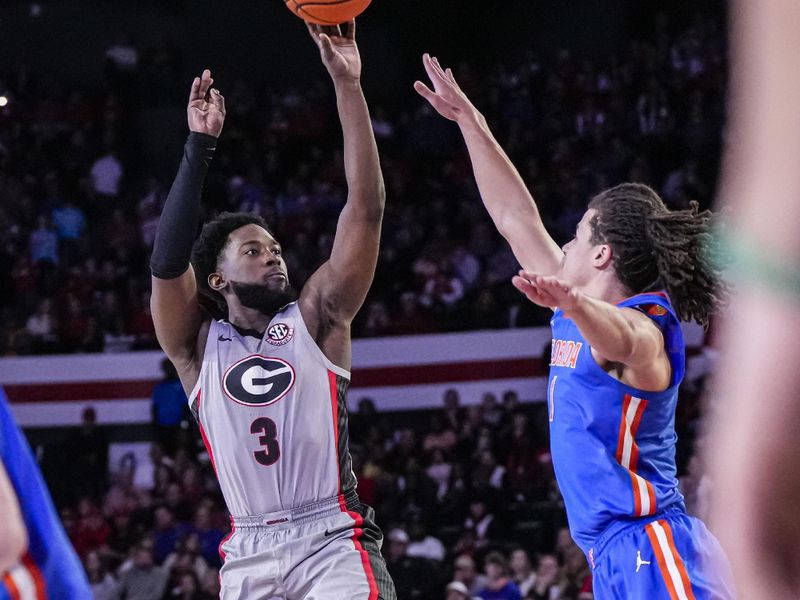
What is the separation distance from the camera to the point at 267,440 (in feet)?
13.7

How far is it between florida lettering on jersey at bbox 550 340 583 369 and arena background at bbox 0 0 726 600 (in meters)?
5.17

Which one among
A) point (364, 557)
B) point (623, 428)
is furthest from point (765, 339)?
point (364, 557)

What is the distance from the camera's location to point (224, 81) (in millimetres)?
17375

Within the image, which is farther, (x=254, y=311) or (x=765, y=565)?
(x=254, y=311)

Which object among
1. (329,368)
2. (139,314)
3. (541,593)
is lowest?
(541,593)

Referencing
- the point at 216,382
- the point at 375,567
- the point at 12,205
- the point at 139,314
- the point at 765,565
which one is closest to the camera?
the point at 765,565

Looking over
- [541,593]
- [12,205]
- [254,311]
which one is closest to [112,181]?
[12,205]

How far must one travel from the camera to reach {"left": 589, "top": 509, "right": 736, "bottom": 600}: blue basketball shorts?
3467mm

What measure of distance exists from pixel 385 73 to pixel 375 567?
13697 millimetres

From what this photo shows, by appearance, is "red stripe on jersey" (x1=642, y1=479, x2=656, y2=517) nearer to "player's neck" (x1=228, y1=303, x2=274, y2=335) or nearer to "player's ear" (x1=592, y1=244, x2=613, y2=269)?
"player's ear" (x1=592, y1=244, x2=613, y2=269)

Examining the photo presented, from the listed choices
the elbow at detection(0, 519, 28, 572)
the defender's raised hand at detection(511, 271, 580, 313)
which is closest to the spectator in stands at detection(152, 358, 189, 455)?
the defender's raised hand at detection(511, 271, 580, 313)

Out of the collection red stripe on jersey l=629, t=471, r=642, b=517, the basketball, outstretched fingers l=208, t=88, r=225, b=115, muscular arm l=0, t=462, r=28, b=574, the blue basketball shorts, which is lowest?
the blue basketball shorts

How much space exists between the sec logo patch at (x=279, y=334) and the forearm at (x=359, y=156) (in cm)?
55

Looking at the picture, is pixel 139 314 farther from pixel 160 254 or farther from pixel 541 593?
pixel 160 254
